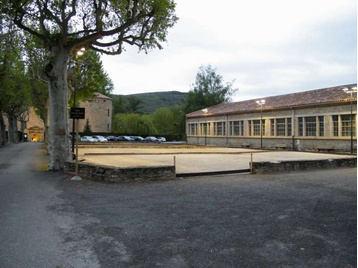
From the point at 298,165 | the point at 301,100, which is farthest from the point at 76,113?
the point at 301,100

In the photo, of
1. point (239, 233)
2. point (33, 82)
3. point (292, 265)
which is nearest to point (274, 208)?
point (239, 233)

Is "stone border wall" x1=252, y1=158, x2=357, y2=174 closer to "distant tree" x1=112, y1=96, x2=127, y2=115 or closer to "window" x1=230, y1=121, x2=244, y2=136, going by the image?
"window" x1=230, y1=121, x2=244, y2=136

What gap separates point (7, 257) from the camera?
419cm

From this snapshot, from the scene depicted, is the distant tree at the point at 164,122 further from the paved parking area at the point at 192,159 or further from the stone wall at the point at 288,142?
the paved parking area at the point at 192,159

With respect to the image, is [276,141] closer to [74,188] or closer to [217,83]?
[74,188]

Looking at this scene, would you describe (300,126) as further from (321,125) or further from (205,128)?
(205,128)

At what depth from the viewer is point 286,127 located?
115ft

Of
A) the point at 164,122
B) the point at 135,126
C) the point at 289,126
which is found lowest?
the point at 289,126

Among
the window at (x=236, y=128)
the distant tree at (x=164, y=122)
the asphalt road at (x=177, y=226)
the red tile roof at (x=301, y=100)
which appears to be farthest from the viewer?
the distant tree at (x=164, y=122)

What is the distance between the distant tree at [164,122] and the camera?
83.4 m

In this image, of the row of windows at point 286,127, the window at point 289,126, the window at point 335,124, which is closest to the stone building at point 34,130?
the row of windows at point 286,127

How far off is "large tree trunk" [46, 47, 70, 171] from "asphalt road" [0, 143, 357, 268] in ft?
13.1

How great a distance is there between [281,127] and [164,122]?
50.6 meters

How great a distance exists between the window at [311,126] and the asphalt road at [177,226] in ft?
78.2
